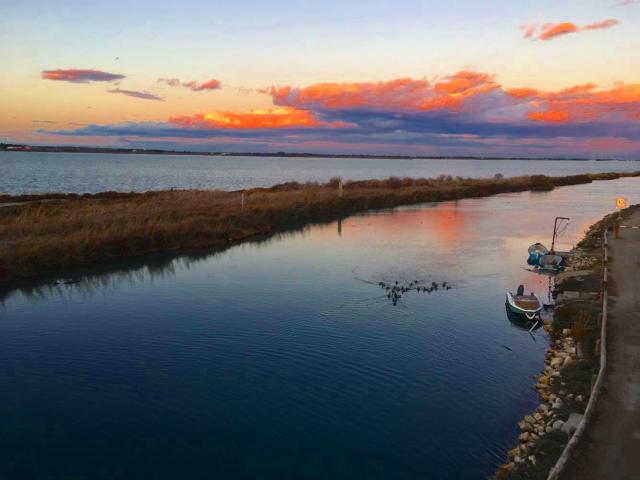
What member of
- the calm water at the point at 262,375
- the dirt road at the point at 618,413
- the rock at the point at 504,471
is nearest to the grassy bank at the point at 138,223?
the calm water at the point at 262,375

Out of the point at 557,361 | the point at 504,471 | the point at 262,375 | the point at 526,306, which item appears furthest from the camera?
the point at 526,306

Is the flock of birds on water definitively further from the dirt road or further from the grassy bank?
the grassy bank

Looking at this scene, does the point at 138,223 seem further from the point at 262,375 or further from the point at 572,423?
the point at 572,423

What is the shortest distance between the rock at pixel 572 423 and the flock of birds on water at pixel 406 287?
1133 centimetres

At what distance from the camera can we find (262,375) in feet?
46.6

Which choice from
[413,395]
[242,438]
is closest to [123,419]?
[242,438]

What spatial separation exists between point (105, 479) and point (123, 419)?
2.16 metres

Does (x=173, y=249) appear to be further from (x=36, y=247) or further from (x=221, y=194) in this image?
(x=221, y=194)

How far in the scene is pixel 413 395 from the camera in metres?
13.2

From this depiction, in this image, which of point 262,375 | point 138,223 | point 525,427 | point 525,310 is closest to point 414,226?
point 138,223

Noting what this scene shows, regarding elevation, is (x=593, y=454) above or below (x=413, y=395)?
above

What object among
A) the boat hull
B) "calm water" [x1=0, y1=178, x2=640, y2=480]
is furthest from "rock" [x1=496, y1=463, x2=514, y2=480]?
the boat hull

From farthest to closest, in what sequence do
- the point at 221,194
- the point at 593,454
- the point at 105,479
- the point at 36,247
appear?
the point at 221,194
the point at 36,247
the point at 105,479
the point at 593,454

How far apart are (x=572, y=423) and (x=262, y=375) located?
7600 millimetres
